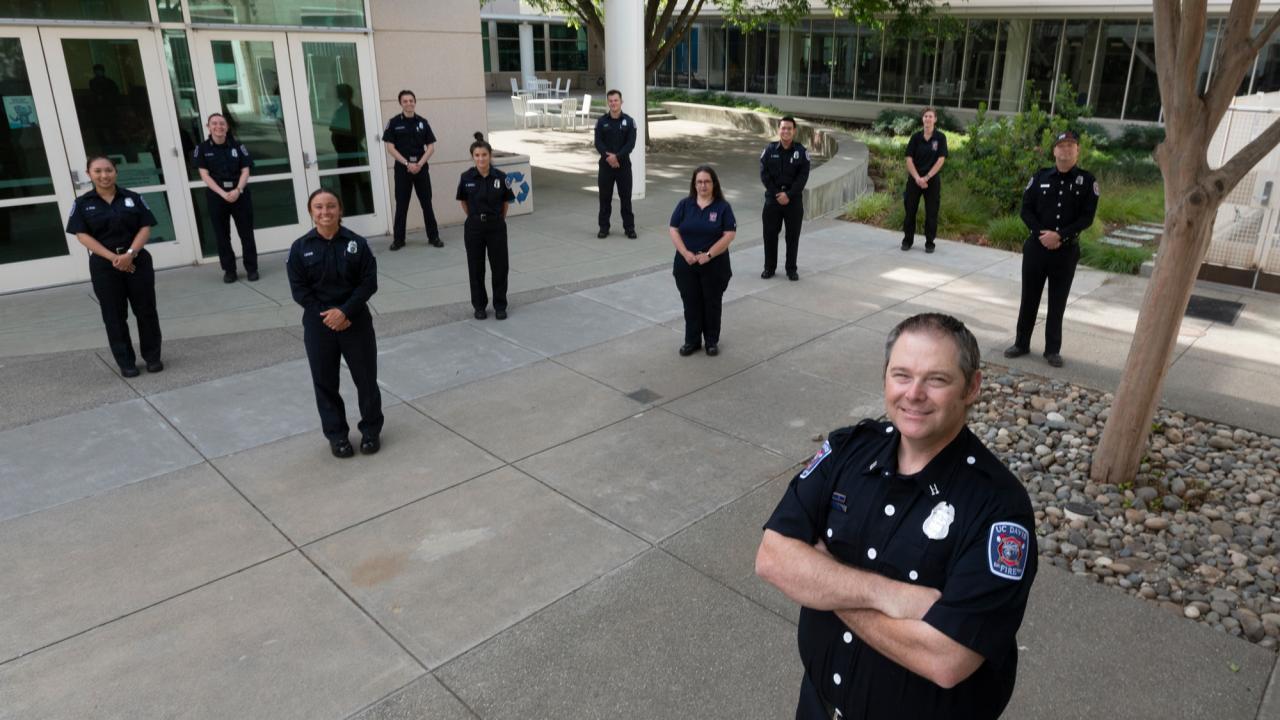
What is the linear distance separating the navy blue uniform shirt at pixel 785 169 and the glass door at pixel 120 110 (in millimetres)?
6753

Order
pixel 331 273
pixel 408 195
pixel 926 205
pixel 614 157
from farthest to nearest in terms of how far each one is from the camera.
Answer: pixel 614 157, pixel 926 205, pixel 408 195, pixel 331 273

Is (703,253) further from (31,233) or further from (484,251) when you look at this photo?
(31,233)

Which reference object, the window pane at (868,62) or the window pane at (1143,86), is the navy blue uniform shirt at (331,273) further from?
the window pane at (868,62)

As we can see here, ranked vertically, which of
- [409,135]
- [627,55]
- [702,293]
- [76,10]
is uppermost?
[76,10]

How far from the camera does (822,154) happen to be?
20500mm

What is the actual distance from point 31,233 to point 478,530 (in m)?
7.41

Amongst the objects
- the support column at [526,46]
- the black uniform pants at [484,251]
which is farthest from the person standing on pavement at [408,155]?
the support column at [526,46]

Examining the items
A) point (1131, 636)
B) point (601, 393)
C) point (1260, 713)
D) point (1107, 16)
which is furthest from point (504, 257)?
point (1107, 16)

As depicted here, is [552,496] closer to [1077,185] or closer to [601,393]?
[601,393]

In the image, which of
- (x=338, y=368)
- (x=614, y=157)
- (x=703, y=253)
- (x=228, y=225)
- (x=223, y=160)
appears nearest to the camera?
(x=338, y=368)

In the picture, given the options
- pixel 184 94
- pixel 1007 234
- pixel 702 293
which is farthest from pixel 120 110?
pixel 1007 234

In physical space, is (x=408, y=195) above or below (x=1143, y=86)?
below

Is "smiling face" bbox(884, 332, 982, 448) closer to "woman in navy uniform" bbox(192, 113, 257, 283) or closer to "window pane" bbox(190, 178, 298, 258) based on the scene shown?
"woman in navy uniform" bbox(192, 113, 257, 283)

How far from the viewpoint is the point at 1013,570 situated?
193cm
